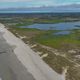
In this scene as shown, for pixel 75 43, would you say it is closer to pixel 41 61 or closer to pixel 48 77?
pixel 41 61

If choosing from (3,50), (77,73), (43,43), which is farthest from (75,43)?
(77,73)

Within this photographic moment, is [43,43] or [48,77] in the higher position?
[48,77]

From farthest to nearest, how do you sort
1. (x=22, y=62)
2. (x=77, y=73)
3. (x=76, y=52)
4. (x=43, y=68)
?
(x=76, y=52) < (x=22, y=62) < (x=43, y=68) < (x=77, y=73)

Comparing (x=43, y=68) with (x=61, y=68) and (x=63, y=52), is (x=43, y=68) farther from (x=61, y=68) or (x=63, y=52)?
(x=63, y=52)

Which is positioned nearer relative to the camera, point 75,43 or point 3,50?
point 3,50

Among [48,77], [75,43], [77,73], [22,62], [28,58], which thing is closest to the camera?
[48,77]

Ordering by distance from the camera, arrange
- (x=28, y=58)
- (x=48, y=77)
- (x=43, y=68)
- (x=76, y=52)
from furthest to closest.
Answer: (x=76, y=52) → (x=28, y=58) → (x=43, y=68) → (x=48, y=77)

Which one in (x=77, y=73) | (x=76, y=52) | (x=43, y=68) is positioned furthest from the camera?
(x=76, y=52)

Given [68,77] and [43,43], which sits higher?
[68,77]

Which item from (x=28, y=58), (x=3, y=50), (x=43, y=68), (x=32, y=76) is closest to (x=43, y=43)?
(x=3, y=50)
